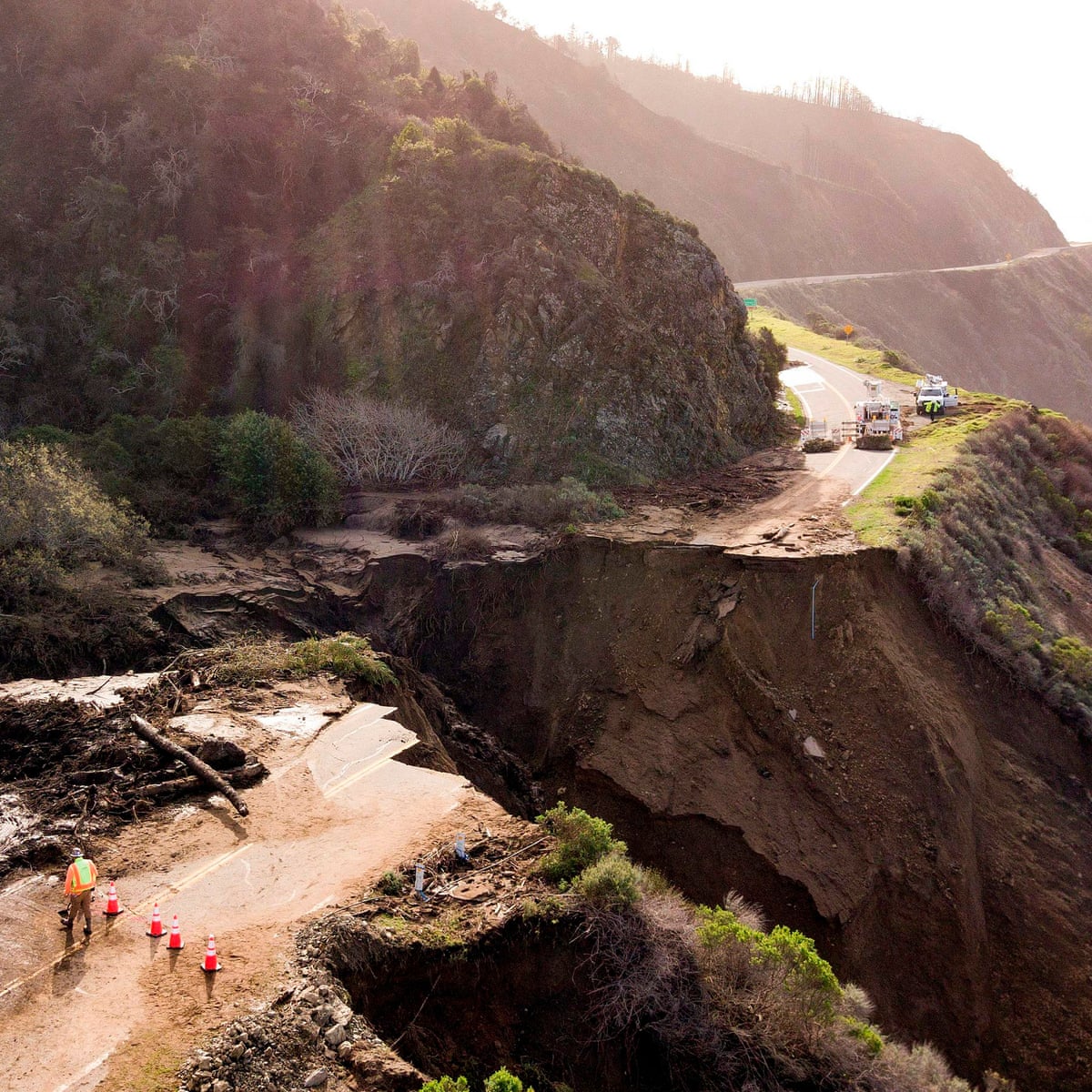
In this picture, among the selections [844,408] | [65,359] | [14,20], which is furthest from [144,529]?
[14,20]

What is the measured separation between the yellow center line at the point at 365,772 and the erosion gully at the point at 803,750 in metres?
0.92

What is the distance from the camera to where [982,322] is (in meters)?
71.8

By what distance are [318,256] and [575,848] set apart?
2406 cm

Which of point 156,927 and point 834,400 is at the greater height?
point 834,400

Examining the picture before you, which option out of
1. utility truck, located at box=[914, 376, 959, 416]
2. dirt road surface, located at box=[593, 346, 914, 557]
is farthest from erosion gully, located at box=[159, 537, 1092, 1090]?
utility truck, located at box=[914, 376, 959, 416]

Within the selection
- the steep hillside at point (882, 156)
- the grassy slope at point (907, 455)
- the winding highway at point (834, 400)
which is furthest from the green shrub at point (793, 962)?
the steep hillside at point (882, 156)

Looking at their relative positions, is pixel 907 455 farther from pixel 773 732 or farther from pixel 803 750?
pixel 803 750

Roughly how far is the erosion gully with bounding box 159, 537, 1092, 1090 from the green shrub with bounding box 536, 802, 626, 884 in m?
3.38

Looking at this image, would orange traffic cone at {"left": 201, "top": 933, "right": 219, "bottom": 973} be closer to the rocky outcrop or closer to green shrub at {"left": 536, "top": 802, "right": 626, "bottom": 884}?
green shrub at {"left": 536, "top": 802, "right": 626, "bottom": 884}

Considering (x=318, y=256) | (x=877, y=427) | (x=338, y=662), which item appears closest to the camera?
(x=338, y=662)

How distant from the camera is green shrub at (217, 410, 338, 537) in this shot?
22266mm

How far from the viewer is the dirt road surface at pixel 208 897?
760cm

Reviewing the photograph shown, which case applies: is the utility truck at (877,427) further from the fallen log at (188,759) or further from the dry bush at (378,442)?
the fallen log at (188,759)

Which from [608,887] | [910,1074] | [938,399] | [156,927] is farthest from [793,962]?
[938,399]
